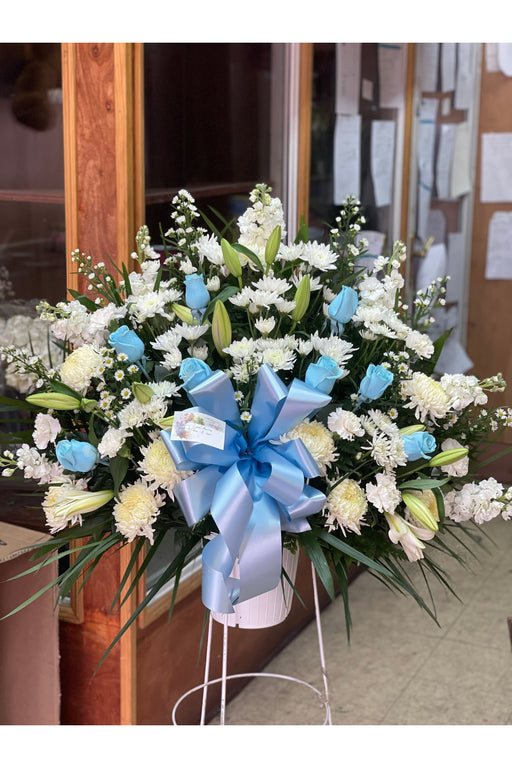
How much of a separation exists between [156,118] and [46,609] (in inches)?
40.5

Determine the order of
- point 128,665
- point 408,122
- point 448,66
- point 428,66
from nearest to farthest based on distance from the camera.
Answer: point 128,665 → point 408,122 → point 428,66 → point 448,66

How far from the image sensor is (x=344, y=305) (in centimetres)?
113

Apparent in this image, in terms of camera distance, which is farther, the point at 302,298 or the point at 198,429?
the point at 302,298

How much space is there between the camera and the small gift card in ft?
3.27

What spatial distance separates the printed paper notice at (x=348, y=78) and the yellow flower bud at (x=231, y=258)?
1.76m

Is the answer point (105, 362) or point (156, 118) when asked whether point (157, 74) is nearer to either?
point (156, 118)

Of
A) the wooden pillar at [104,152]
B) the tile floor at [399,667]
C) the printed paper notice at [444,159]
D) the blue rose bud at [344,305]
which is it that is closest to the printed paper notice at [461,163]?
the printed paper notice at [444,159]

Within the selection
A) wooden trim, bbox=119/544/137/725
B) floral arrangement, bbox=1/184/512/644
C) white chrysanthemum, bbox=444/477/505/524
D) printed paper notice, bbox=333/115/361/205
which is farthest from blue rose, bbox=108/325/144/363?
printed paper notice, bbox=333/115/361/205

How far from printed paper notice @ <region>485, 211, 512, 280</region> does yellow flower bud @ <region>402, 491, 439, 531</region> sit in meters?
3.15

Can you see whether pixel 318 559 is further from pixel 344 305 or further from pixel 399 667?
pixel 399 667

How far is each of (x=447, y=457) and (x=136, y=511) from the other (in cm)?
38

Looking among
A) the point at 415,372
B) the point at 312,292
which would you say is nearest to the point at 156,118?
Result: the point at 312,292

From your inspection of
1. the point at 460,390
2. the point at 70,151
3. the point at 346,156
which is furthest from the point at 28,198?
the point at 346,156

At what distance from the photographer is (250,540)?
1.04m
